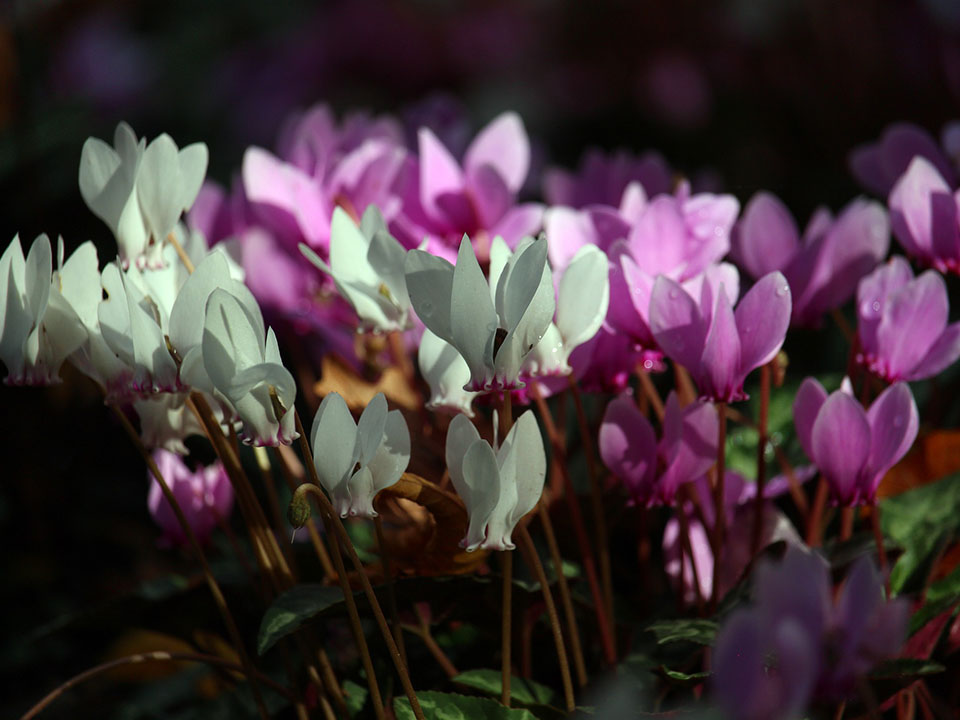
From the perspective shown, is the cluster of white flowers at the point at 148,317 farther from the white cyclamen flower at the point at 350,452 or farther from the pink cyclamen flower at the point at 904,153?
the pink cyclamen flower at the point at 904,153

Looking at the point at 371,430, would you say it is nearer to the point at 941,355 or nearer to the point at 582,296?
the point at 582,296

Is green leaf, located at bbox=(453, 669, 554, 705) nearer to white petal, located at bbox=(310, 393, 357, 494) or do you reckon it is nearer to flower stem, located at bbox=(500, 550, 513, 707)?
flower stem, located at bbox=(500, 550, 513, 707)

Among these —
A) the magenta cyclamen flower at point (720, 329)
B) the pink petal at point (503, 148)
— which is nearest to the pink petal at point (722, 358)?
the magenta cyclamen flower at point (720, 329)

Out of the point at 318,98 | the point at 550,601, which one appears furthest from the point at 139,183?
the point at 318,98

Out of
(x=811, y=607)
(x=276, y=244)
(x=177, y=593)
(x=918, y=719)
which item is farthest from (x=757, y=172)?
(x=811, y=607)

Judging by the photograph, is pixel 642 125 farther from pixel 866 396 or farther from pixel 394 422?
pixel 394 422

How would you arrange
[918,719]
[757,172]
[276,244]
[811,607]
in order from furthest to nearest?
[757,172] → [276,244] → [918,719] → [811,607]

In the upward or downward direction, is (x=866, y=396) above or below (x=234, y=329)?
below
